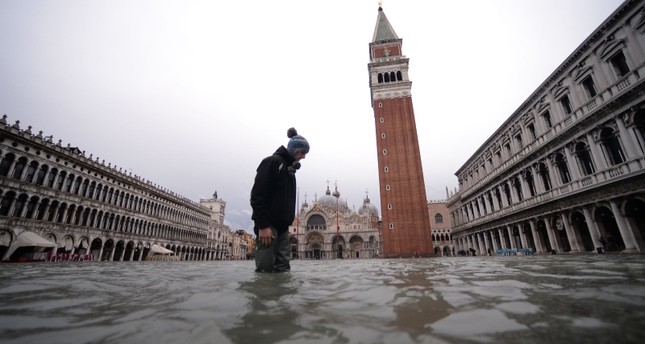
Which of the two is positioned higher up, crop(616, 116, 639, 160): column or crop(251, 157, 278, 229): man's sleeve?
crop(616, 116, 639, 160): column

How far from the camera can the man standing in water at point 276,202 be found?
4801 millimetres

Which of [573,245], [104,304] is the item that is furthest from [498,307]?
[573,245]

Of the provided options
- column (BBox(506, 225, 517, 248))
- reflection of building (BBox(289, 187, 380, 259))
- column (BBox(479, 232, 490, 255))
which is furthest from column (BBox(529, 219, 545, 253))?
reflection of building (BBox(289, 187, 380, 259))

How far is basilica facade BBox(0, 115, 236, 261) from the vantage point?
74.0 feet

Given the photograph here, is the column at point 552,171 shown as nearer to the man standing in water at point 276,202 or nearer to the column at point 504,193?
the column at point 504,193

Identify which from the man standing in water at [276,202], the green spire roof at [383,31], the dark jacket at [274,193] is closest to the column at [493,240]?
the man standing in water at [276,202]

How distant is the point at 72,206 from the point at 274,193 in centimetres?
3244

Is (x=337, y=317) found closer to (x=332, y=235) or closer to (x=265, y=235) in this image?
(x=265, y=235)

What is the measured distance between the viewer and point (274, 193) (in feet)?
16.9

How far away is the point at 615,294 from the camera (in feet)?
6.54

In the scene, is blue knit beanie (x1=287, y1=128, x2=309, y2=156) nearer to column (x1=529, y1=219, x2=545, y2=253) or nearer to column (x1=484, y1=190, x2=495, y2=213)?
column (x1=529, y1=219, x2=545, y2=253)

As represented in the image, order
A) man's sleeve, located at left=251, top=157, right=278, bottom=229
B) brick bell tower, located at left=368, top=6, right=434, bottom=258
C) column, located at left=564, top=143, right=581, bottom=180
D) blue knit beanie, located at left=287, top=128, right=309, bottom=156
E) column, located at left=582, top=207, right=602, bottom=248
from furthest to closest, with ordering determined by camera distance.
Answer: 1. brick bell tower, located at left=368, top=6, right=434, bottom=258
2. column, located at left=564, top=143, right=581, bottom=180
3. column, located at left=582, top=207, right=602, bottom=248
4. blue knit beanie, located at left=287, top=128, right=309, bottom=156
5. man's sleeve, located at left=251, top=157, right=278, bottom=229

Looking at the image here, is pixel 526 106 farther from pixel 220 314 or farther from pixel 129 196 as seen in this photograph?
pixel 129 196

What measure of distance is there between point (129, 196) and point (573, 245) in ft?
140
